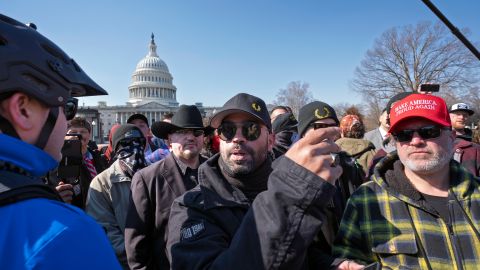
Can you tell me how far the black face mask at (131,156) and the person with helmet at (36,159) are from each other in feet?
8.55

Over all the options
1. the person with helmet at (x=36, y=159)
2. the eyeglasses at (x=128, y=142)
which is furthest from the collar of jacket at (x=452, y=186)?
the eyeglasses at (x=128, y=142)

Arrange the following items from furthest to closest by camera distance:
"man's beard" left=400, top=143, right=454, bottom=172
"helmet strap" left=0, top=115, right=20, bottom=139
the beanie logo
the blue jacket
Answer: the beanie logo < "man's beard" left=400, top=143, right=454, bottom=172 < "helmet strap" left=0, top=115, right=20, bottom=139 < the blue jacket

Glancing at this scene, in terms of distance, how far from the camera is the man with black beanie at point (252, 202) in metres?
1.12

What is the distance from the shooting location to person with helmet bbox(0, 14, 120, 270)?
3.26 feet

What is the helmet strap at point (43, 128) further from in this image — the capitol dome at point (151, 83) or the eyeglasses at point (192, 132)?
the capitol dome at point (151, 83)

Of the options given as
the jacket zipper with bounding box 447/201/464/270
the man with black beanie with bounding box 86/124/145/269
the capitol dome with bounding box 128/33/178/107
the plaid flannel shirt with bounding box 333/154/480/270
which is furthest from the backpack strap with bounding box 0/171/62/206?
the capitol dome with bounding box 128/33/178/107

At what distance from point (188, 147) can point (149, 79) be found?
10344 centimetres

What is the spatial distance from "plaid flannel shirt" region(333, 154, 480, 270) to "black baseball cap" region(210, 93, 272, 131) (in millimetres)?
897

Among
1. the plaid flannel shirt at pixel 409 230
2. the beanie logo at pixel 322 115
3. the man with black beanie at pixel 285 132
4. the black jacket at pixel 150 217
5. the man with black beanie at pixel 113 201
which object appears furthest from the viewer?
the man with black beanie at pixel 285 132

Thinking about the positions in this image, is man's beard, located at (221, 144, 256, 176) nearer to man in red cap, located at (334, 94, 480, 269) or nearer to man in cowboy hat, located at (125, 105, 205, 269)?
man in red cap, located at (334, 94, 480, 269)

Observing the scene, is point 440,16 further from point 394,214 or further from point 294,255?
point 294,255

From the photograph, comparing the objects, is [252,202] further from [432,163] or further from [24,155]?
[432,163]

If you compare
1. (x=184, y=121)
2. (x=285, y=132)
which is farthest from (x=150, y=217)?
(x=285, y=132)

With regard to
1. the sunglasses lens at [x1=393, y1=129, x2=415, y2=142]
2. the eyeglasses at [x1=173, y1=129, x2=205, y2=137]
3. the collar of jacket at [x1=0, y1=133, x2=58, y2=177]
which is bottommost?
the collar of jacket at [x1=0, y1=133, x2=58, y2=177]
